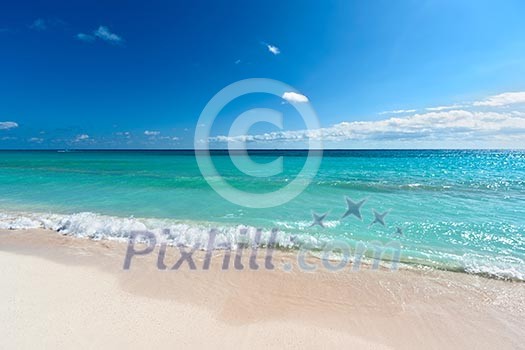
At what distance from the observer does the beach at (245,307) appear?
3266 mm

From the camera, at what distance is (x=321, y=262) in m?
5.59

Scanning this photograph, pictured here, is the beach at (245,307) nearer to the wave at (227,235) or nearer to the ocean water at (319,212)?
the wave at (227,235)

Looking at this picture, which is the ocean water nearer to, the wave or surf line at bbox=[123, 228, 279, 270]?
the wave

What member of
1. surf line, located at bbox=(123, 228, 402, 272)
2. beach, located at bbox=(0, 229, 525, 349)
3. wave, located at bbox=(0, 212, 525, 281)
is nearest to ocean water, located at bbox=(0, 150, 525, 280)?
wave, located at bbox=(0, 212, 525, 281)

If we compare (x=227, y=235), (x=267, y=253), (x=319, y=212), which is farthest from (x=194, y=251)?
(x=319, y=212)

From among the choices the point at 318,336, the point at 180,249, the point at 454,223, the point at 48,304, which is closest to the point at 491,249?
the point at 454,223

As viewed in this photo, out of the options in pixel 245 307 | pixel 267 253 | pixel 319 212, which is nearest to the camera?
pixel 245 307

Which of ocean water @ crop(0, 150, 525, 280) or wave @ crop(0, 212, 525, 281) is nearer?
wave @ crop(0, 212, 525, 281)

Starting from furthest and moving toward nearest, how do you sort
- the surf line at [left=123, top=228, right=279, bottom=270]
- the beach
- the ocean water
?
the ocean water, the surf line at [left=123, top=228, right=279, bottom=270], the beach

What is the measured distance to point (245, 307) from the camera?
155 inches

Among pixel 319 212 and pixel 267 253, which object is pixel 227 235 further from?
pixel 319 212

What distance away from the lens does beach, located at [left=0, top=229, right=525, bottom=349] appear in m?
3.27

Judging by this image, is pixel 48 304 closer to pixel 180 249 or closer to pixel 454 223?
pixel 180 249

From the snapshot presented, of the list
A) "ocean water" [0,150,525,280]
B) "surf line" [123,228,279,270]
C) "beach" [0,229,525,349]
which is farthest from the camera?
"ocean water" [0,150,525,280]
